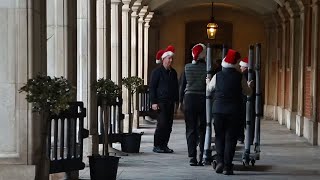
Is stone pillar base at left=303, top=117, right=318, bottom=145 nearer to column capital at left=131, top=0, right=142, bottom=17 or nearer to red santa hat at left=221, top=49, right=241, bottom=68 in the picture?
red santa hat at left=221, top=49, right=241, bottom=68

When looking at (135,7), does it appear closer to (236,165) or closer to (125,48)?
(125,48)

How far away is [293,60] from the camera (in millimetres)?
15898

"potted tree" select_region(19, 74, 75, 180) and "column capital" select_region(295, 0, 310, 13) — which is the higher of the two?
"column capital" select_region(295, 0, 310, 13)

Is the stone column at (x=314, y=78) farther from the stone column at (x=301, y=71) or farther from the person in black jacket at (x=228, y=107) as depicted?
the person in black jacket at (x=228, y=107)

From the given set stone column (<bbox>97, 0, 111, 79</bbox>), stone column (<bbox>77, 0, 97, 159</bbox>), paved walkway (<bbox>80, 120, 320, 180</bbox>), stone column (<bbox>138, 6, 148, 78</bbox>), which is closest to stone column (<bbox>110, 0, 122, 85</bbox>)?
paved walkway (<bbox>80, 120, 320, 180</bbox>)

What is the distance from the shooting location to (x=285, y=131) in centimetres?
1580

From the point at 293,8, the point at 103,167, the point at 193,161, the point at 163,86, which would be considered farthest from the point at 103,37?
the point at 293,8

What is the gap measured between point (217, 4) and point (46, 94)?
19161mm

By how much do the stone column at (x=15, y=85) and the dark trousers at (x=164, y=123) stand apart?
4.83 meters

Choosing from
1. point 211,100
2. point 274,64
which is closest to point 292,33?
point 274,64

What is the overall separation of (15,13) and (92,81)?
3.32m

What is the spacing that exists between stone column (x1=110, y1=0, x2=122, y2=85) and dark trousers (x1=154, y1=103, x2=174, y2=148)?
2.28 meters

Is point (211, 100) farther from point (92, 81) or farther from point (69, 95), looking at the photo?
point (69, 95)

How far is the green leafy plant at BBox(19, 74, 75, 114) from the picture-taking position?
18.9 ft
